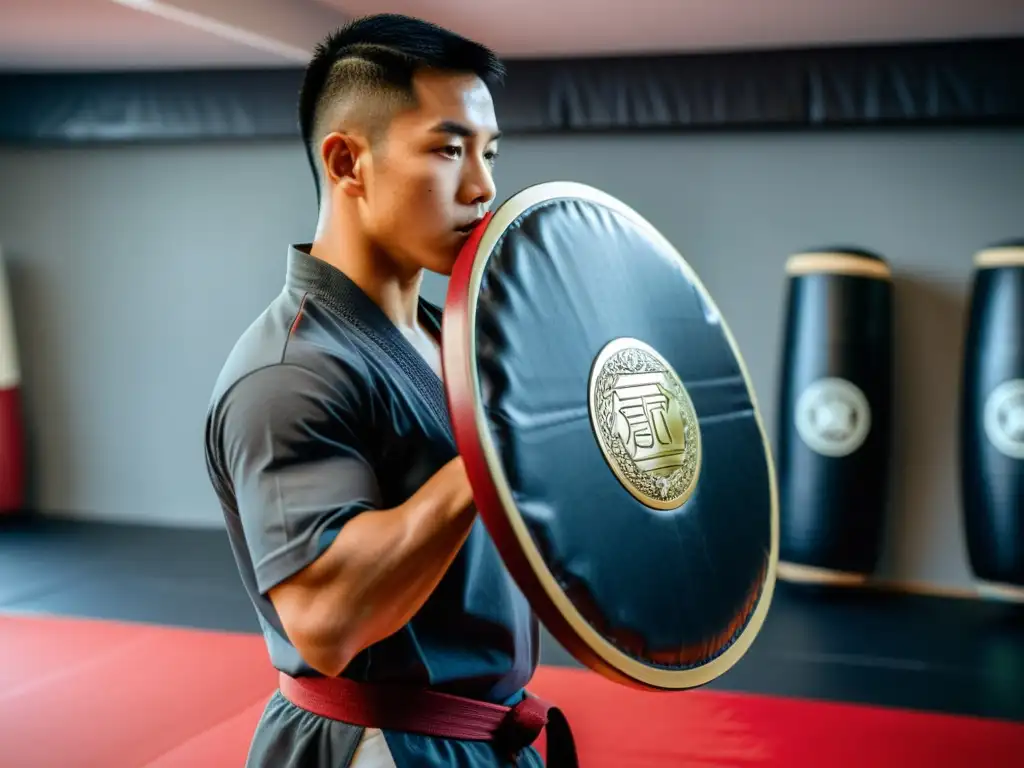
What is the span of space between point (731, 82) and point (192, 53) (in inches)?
98.0

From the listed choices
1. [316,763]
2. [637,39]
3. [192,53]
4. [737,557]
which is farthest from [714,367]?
[192,53]

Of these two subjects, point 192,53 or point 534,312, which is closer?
point 534,312

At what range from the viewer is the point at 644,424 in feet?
3.43

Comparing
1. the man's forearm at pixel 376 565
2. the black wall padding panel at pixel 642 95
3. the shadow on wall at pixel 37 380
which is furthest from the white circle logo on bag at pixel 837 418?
the shadow on wall at pixel 37 380

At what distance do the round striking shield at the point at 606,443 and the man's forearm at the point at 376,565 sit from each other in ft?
0.15

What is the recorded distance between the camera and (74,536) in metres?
5.20

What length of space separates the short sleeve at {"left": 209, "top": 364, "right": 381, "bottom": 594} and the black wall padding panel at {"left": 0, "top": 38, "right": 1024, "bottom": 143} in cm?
388

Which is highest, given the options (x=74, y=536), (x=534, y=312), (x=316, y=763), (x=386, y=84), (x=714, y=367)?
(x=386, y=84)

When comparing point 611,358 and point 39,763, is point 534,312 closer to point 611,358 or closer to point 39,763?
point 611,358

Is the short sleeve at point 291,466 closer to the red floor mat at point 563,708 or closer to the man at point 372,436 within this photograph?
the man at point 372,436

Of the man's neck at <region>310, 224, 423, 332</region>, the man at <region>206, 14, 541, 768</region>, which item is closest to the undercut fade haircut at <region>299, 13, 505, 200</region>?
the man at <region>206, 14, 541, 768</region>

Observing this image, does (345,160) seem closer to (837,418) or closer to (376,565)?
(376,565)

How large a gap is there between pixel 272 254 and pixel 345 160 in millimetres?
4486

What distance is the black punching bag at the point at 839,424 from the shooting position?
13.5ft
